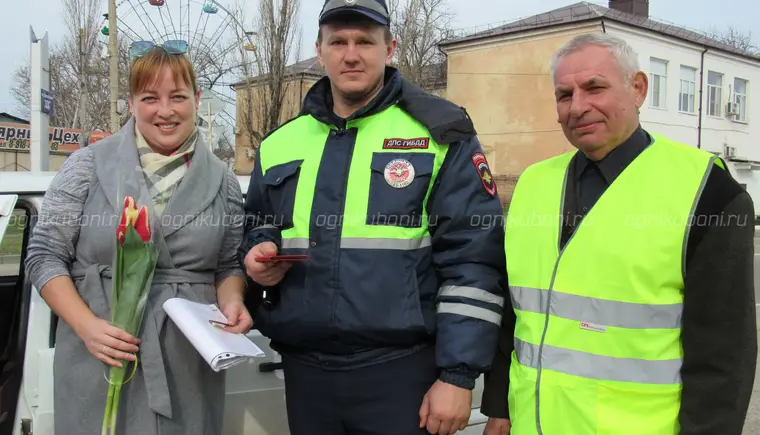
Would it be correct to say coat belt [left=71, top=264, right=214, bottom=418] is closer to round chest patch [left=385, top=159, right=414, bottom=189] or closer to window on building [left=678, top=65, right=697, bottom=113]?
round chest patch [left=385, top=159, right=414, bottom=189]

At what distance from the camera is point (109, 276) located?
1989 millimetres

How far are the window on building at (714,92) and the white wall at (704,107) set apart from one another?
0.17 m

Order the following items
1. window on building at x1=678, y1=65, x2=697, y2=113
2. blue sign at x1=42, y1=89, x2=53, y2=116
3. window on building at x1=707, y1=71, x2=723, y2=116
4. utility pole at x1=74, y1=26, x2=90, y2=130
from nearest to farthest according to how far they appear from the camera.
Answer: blue sign at x1=42, y1=89, x2=53, y2=116, utility pole at x1=74, y1=26, x2=90, y2=130, window on building at x1=678, y1=65, x2=697, y2=113, window on building at x1=707, y1=71, x2=723, y2=116

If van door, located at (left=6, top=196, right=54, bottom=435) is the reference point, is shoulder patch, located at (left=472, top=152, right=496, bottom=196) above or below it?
above

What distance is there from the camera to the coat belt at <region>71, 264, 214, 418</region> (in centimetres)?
196

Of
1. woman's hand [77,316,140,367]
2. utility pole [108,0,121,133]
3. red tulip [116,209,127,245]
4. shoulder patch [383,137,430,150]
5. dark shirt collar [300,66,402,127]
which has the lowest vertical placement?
woman's hand [77,316,140,367]

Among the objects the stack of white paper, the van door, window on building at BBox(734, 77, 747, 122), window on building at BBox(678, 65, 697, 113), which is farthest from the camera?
window on building at BBox(734, 77, 747, 122)

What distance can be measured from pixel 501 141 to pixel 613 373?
82.1 ft

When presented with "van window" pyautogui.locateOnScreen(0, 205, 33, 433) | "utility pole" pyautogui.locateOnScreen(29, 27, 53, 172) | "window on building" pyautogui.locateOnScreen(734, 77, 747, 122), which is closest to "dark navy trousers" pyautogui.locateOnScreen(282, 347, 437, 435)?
"van window" pyautogui.locateOnScreen(0, 205, 33, 433)

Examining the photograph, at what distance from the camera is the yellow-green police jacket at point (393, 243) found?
197cm

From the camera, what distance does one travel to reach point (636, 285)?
163 centimetres

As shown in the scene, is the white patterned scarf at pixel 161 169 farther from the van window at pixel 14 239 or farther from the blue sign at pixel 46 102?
Answer: the blue sign at pixel 46 102

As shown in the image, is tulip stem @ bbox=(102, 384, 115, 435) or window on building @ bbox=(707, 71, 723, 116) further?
window on building @ bbox=(707, 71, 723, 116)

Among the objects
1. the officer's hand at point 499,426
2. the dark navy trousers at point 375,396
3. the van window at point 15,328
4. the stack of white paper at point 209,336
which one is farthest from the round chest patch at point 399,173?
the van window at point 15,328
